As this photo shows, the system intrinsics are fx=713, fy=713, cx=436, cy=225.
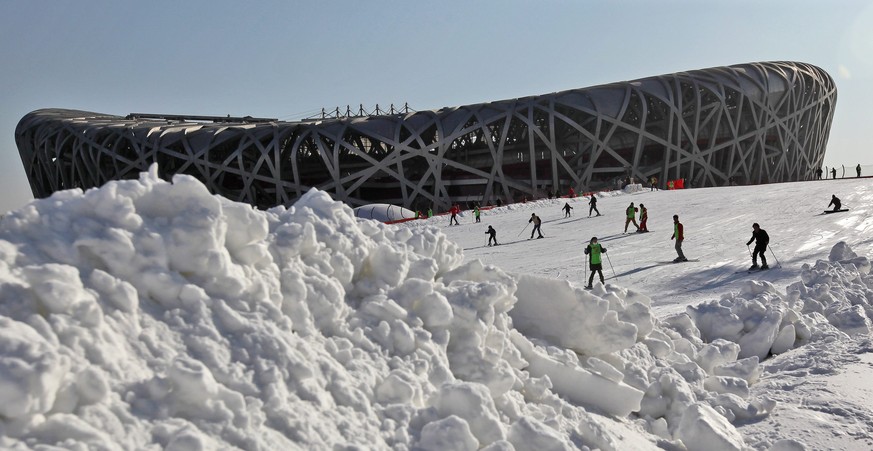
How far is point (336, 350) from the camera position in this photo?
3926mm

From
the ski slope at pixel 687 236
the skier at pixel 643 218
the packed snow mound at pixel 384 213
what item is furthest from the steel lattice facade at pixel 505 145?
the skier at pixel 643 218

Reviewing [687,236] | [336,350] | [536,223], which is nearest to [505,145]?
[536,223]

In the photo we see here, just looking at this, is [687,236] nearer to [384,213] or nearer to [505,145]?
[384,213]

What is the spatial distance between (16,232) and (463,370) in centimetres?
251

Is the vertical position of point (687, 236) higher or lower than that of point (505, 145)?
lower

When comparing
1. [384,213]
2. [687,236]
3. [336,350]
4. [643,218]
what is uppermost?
[336,350]

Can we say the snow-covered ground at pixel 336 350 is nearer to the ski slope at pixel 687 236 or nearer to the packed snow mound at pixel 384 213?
the ski slope at pixel 687 236

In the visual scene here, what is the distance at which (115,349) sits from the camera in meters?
3.08

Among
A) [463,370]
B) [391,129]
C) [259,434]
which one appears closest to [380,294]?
[463,370]

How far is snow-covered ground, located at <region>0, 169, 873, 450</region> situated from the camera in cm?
295

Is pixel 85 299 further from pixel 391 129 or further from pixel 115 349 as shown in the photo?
pixel 391 129

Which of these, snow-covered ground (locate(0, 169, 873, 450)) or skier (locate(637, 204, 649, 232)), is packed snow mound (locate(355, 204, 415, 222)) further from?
snow-covered ground (locate(0, 169, 873, 450))

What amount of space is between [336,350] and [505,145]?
1776 inches

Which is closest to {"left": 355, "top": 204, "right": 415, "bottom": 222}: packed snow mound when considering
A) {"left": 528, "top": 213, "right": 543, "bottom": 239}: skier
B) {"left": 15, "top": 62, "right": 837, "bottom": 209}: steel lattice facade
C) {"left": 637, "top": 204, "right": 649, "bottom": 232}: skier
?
{"left": 15, "top": 62, "right": 837, "bottom": 209}: steel lattice facade
